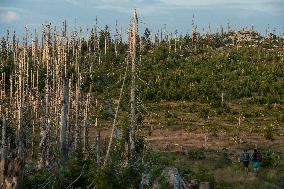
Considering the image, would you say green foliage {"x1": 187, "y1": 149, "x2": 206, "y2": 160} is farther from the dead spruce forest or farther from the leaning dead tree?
the leaning dead tree

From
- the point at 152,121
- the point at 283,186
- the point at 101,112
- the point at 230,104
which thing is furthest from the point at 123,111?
the point at 283,186

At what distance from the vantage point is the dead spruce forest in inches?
671

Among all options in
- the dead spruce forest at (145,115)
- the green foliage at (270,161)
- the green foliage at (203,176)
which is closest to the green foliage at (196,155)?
the dead spruce forest at (145,115)

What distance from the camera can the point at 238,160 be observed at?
2831 cm

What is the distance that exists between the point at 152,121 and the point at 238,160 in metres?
18.8

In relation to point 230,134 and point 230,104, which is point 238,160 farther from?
point 230,104

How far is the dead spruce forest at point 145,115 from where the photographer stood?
17047 mm

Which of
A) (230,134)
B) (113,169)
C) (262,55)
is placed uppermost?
(262,55)

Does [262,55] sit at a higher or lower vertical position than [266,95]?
higher

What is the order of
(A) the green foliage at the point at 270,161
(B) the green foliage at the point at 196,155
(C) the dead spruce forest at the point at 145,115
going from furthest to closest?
(B) the green foliage at the point at 196,155 → (A) the green foliage at the point at 270,161 → (C) the dead spruce forest at the point at 145,115

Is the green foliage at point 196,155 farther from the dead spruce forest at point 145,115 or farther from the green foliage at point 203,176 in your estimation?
the green foliage at point 203,176

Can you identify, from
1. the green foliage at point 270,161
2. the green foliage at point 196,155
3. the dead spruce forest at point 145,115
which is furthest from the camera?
the green foliage at point 196,155

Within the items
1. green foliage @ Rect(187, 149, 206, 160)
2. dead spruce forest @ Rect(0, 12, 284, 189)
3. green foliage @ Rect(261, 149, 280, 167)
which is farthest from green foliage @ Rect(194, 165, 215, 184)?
green foliage @ Rect(187, 149, 206, 160)

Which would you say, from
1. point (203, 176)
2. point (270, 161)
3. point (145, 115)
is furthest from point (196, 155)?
point (145, 115)
